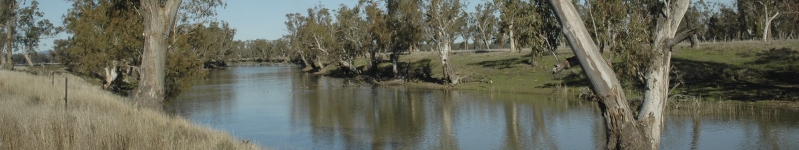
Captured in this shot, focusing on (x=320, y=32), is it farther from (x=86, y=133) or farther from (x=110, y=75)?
(x=86, y=133)

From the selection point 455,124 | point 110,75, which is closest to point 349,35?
point 110,75

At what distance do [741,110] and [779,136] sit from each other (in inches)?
173

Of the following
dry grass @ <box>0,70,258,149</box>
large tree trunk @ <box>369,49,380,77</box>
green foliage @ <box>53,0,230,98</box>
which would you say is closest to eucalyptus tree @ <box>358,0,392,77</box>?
large tree trunk @ <box>369,49,380,77</box>

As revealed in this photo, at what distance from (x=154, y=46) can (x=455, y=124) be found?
7.61m

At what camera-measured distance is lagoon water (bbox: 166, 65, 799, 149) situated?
1320 cm

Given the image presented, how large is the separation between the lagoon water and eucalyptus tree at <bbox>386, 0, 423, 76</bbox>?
903 cm

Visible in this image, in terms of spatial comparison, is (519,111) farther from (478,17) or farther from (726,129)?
(478,17)

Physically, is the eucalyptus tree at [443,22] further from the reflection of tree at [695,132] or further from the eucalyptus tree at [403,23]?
the reflection of tree at [695,132]

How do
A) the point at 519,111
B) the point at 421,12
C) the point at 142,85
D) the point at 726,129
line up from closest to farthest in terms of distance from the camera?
the point at 142,85, the point at 726,129, the point at 519,111, the point at 421,12

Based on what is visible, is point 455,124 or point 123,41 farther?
point 123,41

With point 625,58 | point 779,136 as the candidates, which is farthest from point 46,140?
point 779,136

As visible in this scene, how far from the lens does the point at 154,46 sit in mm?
11914

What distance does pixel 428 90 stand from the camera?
98.7ft

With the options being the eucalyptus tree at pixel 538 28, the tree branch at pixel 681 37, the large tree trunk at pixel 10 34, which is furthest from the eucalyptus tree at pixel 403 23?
the large tree trunk at pixel 10 34
